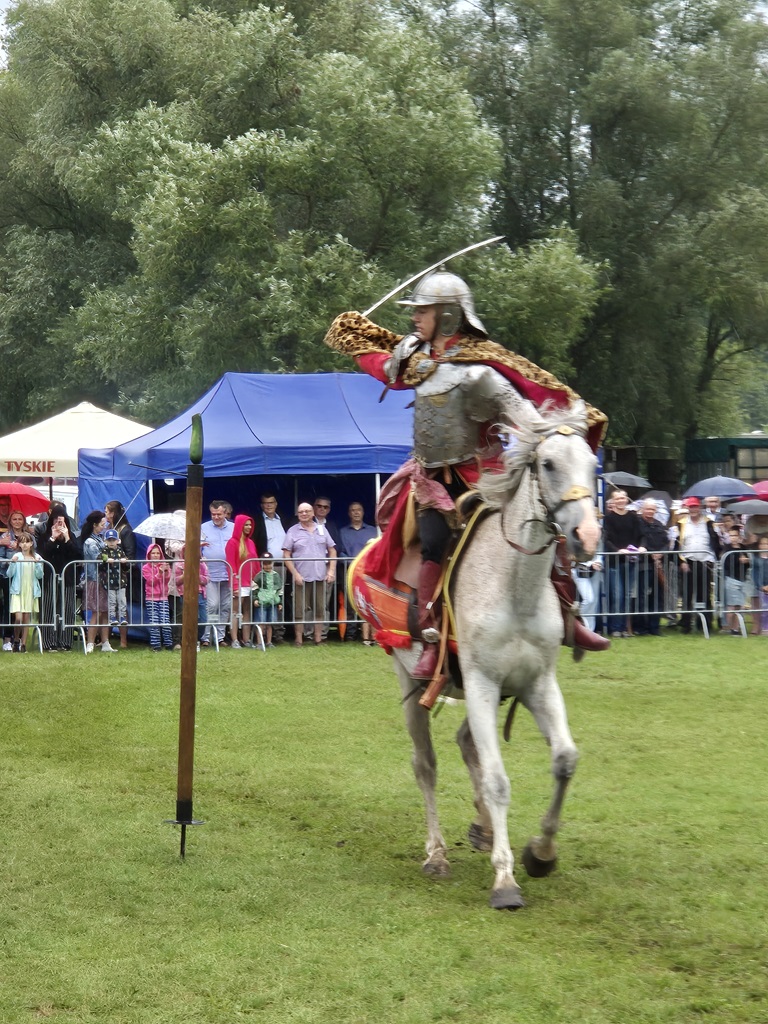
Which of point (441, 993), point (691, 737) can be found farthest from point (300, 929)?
point (691, 737)

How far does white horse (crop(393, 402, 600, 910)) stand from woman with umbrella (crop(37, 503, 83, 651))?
1097 centimetres

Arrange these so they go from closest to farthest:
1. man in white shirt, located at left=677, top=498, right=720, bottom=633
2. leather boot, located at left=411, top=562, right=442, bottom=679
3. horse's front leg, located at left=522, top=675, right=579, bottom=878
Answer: horse's front leg, located at left=522, top=675, right=579, bottom=878
leather boot, located at left=411, top=562, right=442, bottom=679
man in white shirt, located at left=677, top=498, right=720, bottom=633

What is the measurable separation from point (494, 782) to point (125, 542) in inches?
471

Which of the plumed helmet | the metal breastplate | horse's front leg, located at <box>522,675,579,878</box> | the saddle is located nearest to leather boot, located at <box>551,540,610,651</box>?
horse's front leg, located at <box>522,675,579,878</box>

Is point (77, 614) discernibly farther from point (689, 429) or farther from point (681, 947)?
point (689, 429)

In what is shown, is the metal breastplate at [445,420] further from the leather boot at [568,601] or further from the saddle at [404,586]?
the leather boot at [568,601]

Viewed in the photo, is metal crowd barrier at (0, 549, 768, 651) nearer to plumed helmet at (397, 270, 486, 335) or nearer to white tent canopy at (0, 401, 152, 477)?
white tent canopy at (0, 401, 152, 477)

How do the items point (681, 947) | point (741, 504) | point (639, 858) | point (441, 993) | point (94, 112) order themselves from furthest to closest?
point (94, 112) < point (741, 504) < point (639, 858) < point (681, 947) < point (441, 993)

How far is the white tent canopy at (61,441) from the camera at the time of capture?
76.8 ft

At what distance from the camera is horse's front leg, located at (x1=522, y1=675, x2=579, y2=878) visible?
24.1 ft

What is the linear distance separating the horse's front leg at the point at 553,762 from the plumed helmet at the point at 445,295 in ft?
6.75

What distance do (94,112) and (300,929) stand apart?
3411 cm

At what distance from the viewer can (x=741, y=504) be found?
2038cm

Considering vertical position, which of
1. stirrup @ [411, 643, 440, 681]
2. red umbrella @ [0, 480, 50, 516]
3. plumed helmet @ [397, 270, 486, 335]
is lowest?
stirrup @ [411, 643, 440, 681]
